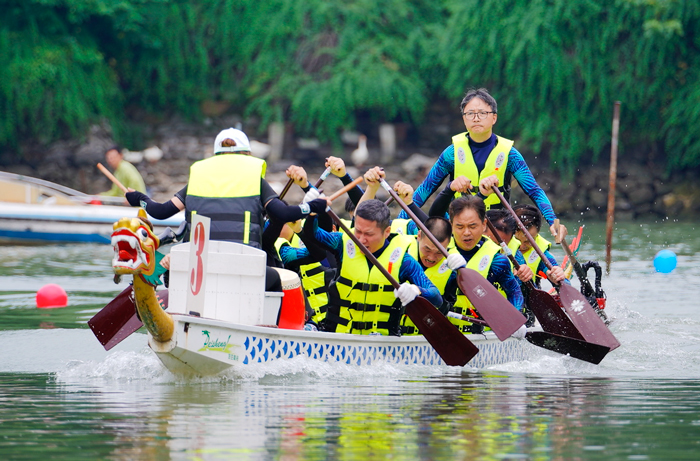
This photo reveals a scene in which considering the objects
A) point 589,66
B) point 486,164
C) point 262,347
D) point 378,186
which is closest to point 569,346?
point 486,164

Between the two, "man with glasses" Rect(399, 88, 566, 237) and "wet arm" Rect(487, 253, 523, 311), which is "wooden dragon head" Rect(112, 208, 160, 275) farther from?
"man with glasses" Rect(399, 88, 566, 237)

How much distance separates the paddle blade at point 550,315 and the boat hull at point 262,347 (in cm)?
76

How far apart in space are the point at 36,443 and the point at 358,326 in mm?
2673

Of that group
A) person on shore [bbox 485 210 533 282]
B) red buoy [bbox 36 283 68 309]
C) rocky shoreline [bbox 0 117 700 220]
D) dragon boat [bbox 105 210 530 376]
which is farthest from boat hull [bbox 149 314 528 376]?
rocky shoreline [bbox 0 117 700 220]

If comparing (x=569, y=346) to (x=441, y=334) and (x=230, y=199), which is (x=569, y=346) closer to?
(x=441, y=334)

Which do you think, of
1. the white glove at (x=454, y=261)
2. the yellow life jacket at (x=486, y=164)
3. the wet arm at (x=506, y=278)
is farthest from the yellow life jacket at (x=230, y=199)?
the yellow life jacket at (x=486, y=164)

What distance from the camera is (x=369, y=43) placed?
22891 mm

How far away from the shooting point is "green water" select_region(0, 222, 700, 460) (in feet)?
14.5

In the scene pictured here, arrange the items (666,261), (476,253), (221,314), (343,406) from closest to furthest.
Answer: (343,406)
(221,314)
(476,253)
(666,261)

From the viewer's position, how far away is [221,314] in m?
6.02

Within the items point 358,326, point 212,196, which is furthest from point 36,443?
point 358,326

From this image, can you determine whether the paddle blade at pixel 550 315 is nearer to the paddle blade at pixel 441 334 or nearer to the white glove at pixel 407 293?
the paddle blade at pixel 441 334

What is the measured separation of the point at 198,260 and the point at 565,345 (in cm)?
273

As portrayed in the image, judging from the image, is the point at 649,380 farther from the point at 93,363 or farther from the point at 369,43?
the point at 369,43
